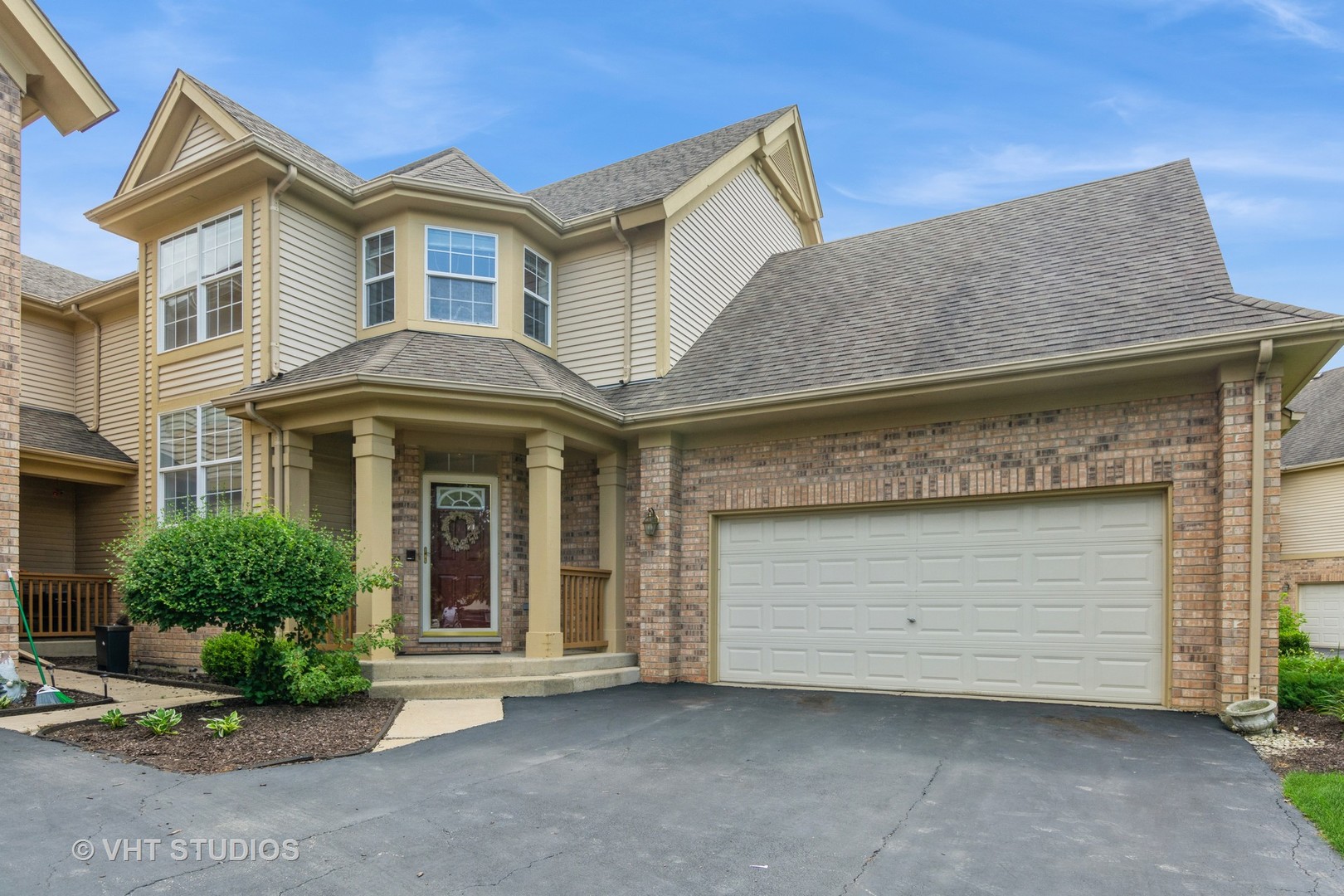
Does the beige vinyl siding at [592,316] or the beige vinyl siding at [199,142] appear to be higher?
the beige vinyl siding at [199,142]

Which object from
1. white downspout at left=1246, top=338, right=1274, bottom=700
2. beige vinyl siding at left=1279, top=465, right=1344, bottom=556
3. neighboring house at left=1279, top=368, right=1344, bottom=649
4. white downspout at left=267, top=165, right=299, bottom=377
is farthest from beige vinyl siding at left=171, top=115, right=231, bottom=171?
beige vinyl siding at left=1279, top=465, right=1344, bottom=556

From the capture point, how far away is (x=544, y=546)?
9.30 meters

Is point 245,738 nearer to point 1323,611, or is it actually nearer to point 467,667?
Result: point 467,667

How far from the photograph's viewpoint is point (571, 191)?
13.5 meters

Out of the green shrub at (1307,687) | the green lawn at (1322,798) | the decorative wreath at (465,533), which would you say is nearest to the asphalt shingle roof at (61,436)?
the decorative wreath at (465,533)

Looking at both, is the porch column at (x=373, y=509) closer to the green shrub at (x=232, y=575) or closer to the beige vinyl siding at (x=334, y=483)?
the green shrub at (x=232, y=575)

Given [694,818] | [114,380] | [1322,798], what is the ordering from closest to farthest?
[694,818]
[1322,798]
[114,380]

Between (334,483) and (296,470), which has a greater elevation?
(296,470)

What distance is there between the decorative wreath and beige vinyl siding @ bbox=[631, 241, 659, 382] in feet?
9.43

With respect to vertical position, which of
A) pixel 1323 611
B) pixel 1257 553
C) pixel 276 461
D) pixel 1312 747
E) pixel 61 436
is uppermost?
pixel 61 436

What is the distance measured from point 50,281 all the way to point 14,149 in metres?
7.56

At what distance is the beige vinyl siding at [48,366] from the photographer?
519 inches

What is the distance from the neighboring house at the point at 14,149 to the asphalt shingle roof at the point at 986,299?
651 centimetres

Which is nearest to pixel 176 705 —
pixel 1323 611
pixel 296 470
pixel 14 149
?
pixel 296 470
